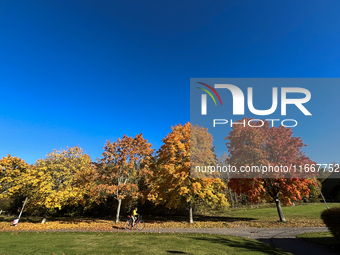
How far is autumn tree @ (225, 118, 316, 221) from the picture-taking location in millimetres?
17453

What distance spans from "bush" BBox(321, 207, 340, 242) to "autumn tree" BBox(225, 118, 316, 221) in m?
7.49

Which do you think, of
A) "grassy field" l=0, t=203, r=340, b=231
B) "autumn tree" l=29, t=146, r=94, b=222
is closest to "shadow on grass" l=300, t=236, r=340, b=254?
"grassy field" l=0, t=203, r=340, b=231

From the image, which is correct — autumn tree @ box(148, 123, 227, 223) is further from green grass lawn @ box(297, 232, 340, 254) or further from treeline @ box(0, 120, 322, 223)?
green grass lawn @ box(297, 232, 340, 254)

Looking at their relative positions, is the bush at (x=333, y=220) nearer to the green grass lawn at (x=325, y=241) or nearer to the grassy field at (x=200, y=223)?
the green grass lawn at (x=325, y=241)

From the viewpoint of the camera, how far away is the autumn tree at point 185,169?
61.2ft

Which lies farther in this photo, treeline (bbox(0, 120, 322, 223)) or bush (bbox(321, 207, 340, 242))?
treeline (bbox(0, 120, 322, 223))

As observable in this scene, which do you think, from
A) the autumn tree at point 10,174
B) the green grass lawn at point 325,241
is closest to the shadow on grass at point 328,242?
the green grass lawn at point 325,241

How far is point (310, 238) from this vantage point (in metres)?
10.9

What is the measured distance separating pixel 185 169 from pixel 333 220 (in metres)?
12.1

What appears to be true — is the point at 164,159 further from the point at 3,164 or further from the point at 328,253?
the point at 3,164

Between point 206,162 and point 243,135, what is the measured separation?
563cm

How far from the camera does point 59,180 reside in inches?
928

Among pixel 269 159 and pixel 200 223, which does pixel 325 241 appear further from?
pixel 200 223

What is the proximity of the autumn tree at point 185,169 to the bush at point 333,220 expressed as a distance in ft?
32.1
